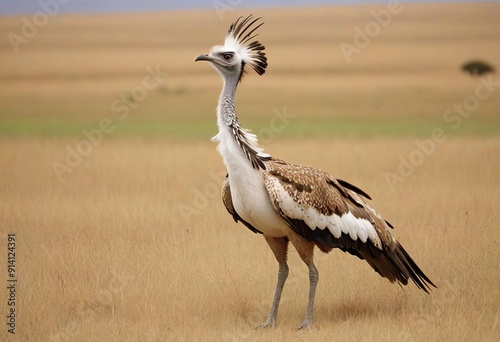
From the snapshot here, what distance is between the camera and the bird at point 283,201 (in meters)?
6.87

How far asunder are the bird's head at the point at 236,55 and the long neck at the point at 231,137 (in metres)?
0.28

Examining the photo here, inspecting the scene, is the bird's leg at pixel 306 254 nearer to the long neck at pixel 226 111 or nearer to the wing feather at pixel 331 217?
the wing feather at pixel 331 217

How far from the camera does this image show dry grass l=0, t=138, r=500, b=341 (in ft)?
23.4

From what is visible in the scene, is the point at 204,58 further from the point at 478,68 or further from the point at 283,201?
the point at 478,68

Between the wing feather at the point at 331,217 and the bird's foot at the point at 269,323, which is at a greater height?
the wing feather at the point at 331,217

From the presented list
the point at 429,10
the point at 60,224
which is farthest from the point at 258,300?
the point at 429,10

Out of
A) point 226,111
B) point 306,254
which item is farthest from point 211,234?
point 226,111

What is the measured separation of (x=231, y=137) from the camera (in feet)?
22.6

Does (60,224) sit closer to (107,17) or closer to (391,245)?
(391,245)

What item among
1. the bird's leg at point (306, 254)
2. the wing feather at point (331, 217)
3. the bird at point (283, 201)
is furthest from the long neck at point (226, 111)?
→ the bird's leg at point (306, 254)

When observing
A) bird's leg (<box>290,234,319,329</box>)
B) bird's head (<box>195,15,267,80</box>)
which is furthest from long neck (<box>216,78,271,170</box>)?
bird's leg (<box>290,234,319,329</box>)

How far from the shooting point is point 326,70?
4653 centimetres

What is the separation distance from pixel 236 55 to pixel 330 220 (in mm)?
1545

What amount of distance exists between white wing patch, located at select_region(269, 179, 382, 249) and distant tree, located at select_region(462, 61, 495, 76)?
34.4 meters
